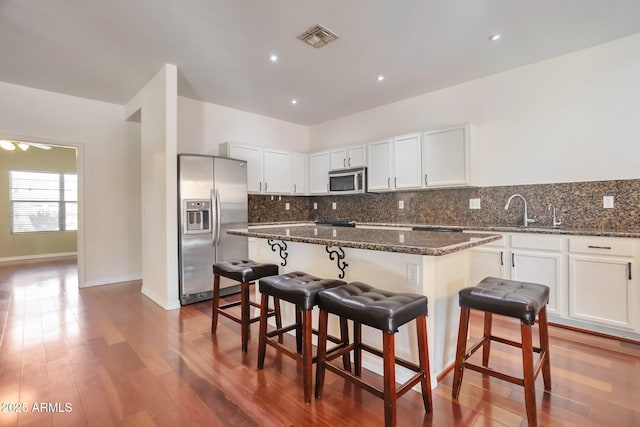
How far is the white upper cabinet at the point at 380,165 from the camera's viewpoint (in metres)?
4.38

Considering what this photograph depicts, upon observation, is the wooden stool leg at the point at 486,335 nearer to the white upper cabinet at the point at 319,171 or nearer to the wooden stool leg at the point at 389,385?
the wooden stool leg at the point at 389,385

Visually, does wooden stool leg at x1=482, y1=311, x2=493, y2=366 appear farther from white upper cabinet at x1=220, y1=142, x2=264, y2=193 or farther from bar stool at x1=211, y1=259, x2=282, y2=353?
white upper cabinet at x1=220, y1=142, x2=264, y2=193

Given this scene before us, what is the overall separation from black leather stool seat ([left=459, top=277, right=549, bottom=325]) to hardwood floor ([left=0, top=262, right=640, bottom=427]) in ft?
1.93

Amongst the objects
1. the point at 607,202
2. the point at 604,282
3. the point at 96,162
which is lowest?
the point at 604,282

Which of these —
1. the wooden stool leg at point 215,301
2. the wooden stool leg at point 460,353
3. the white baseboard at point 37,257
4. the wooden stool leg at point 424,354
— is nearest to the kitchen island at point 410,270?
the wooden stool leg at point 460,353

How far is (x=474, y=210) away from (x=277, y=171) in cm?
304

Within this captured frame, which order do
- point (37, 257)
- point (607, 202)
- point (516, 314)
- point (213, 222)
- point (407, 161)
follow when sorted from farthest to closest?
point (37, 257) → point (407, 161) → point (213, 222) → point (607, 202) → point (516, 314)

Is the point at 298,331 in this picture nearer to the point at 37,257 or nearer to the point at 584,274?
the point at 584,274

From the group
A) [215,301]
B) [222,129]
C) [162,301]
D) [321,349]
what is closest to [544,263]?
[321,349]

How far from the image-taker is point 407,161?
165 inches

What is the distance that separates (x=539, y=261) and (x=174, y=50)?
4.17m

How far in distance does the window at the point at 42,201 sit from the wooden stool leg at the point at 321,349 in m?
7.13

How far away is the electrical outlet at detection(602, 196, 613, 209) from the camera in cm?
297

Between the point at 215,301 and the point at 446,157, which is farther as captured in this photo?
the point at 446,157
